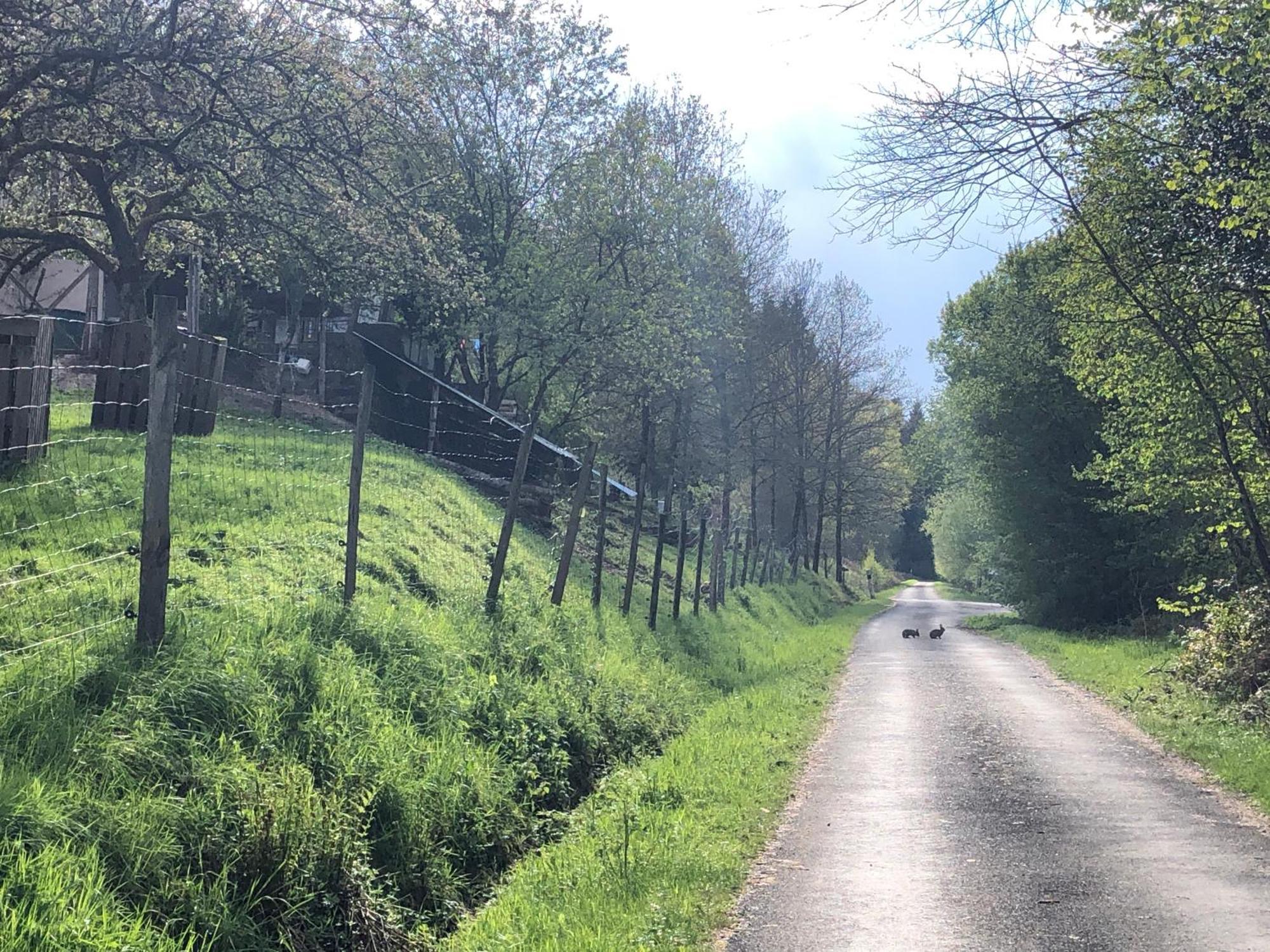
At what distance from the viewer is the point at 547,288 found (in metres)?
25.9

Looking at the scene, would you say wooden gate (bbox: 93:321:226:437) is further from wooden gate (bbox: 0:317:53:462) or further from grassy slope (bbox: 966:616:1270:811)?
grassy slope (bbox: 966:616:1270:811)

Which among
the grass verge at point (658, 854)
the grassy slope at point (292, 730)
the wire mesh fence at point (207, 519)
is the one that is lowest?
the grass verge at point (658, 854)

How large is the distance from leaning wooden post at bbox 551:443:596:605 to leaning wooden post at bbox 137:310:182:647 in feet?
21.3

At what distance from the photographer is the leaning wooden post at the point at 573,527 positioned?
503 inches

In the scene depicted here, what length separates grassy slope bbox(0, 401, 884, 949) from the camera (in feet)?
15.5

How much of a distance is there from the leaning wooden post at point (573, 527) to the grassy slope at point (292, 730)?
1.16 feet

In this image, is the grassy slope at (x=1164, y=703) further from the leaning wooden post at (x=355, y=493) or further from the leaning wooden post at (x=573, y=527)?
the leaning wooden post at (x=355, y=493)

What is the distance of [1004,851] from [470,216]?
23.6m

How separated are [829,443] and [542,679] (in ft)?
130

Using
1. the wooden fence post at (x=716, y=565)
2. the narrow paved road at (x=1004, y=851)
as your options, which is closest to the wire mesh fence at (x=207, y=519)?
the wooden fence post at (x=716, y=565)

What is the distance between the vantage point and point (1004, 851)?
670cm

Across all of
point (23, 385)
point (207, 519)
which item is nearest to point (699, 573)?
point (207, 519)

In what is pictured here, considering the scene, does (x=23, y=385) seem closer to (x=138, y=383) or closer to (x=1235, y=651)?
(x=138, y=383)

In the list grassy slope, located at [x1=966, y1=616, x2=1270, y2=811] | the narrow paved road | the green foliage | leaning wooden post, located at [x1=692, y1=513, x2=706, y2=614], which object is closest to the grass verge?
the narrow paved road
